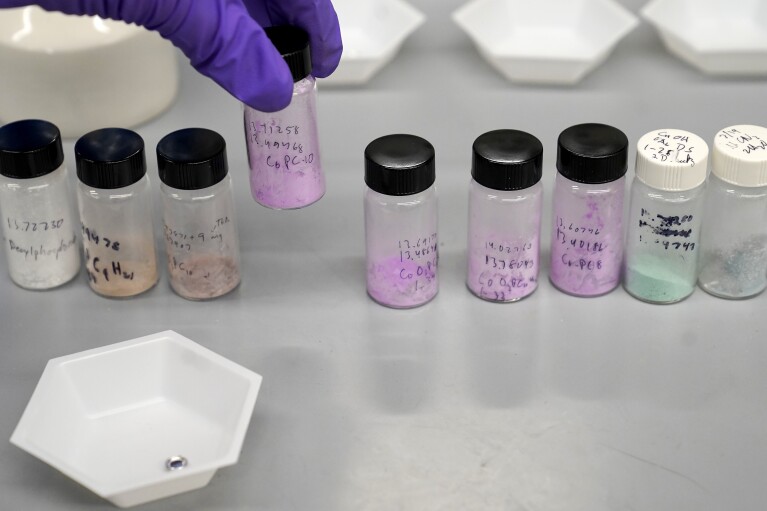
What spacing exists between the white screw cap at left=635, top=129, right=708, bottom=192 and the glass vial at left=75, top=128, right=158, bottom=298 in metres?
0.57

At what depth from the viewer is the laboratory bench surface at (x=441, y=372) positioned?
1161mm

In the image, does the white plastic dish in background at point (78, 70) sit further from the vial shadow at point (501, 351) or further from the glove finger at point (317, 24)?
the vial shadow at point (501, 351)

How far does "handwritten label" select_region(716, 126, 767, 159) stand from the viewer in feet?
4.38

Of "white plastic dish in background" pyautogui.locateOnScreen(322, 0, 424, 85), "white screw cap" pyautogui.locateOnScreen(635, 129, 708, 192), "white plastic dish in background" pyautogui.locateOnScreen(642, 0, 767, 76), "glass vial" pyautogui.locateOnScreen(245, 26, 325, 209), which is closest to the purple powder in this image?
"glass vial" pyautogui.locateOnScreen(245, 26, 325, 209)

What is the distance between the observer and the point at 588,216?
1364 mm

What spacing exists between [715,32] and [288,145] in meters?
0.87

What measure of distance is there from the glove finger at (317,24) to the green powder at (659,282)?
435 millimetres

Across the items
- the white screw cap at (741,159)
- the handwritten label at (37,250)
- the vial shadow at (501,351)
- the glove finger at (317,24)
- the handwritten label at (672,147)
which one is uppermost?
the glove finger at (317,24)

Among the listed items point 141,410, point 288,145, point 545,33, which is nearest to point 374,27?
→ point 545,33

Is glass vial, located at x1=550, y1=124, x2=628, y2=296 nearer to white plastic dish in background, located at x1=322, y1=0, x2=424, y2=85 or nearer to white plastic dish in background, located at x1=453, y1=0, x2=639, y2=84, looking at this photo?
white plastic dish in background, located at x1=453, y1=0, x2=639, y2=84

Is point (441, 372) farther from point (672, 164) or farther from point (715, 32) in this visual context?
point (715, 32)

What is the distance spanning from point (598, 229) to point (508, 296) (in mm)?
135

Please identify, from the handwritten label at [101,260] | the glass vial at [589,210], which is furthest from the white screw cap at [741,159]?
the handwritten label at [101,260]

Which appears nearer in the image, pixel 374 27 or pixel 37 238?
pixel 37 238
